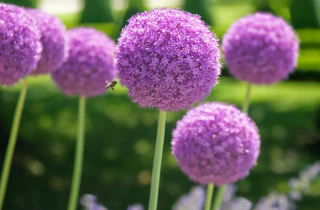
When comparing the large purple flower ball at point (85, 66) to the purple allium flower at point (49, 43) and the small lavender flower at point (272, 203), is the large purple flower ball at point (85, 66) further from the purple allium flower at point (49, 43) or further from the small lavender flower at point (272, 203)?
the small lavender flower at point (272, 203)

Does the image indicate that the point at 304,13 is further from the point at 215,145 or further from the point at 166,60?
the point at 166,60

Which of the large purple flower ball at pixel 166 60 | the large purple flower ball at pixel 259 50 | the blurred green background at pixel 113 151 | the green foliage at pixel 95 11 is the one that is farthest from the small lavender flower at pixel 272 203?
the green foliage at pixel 95 11

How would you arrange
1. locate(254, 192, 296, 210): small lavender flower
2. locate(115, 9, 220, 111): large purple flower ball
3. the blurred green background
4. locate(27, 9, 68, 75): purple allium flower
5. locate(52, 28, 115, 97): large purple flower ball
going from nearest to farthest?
1. locate(115, 9, 220, 111): large purple flower ball
2. locate(27, 9, 68, 75): purple allium flower
3. locate(254, 192, 296, 210): small lavender flower
4. locate(52, 28, 115, 97): large purple flower ball
5. the blurred green background

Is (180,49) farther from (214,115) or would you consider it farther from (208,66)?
(214,115)

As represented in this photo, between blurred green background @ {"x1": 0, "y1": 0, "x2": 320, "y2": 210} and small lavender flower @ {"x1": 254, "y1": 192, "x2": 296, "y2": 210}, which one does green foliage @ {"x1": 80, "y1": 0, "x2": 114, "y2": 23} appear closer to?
blurred green background @ {"x1": 0, "y1": 0, "x2": 320, "y2": 210}

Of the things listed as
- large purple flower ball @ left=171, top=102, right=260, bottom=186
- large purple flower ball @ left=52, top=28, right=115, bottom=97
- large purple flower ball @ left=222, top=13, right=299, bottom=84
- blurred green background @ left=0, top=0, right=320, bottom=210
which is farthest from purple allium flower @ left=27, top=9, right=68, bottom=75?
blurred green background @ left=0, top=0, right=320, bottom=210

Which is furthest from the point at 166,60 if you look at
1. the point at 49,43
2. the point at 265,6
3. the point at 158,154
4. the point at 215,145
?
the point at 265,6
